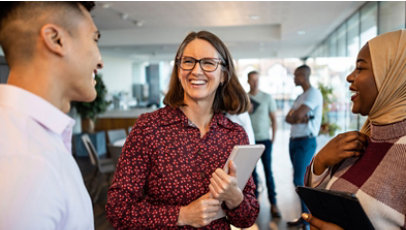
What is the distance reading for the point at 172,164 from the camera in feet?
4.25

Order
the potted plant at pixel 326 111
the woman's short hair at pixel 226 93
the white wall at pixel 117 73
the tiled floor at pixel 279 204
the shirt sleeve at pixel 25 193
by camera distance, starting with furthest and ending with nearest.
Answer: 1. the white wall at pixel 117 73
2. the potted plant at pixel 326 111
3. the tiled floor at pixel 279 204
4. the woman's short hair at pixel 226 93
5. the shirt sleeve at pixel 25 193

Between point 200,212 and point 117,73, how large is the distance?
14.7 m

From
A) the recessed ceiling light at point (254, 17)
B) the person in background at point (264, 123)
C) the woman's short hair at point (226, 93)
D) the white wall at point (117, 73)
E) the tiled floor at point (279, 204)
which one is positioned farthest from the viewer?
the white wall at point (117, 73)

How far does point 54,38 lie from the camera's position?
712 millimetres

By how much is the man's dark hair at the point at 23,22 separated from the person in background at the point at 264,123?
12.6 feet

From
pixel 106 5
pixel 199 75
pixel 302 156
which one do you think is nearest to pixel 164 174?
pixel 199 75

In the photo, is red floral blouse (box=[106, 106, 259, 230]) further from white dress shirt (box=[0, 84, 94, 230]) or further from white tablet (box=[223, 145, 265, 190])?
white dress shirt (box=[0, 84, 94, 230])

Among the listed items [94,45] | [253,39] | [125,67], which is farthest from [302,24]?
[125,67]

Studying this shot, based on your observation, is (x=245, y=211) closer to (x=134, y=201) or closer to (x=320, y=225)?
(x=320, y=225)

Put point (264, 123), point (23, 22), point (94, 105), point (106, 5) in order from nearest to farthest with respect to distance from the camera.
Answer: point (23, 22) < point (264, 123) < point (106, 5) < point (94, 105)

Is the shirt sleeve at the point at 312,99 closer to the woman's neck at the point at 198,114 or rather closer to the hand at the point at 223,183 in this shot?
the woman's neck at the point at 198,114

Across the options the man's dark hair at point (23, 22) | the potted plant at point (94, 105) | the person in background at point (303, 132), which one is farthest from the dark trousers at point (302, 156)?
the potted plant at point (94, 105)

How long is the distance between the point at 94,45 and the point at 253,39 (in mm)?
9158

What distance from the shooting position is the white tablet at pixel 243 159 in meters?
1.13
